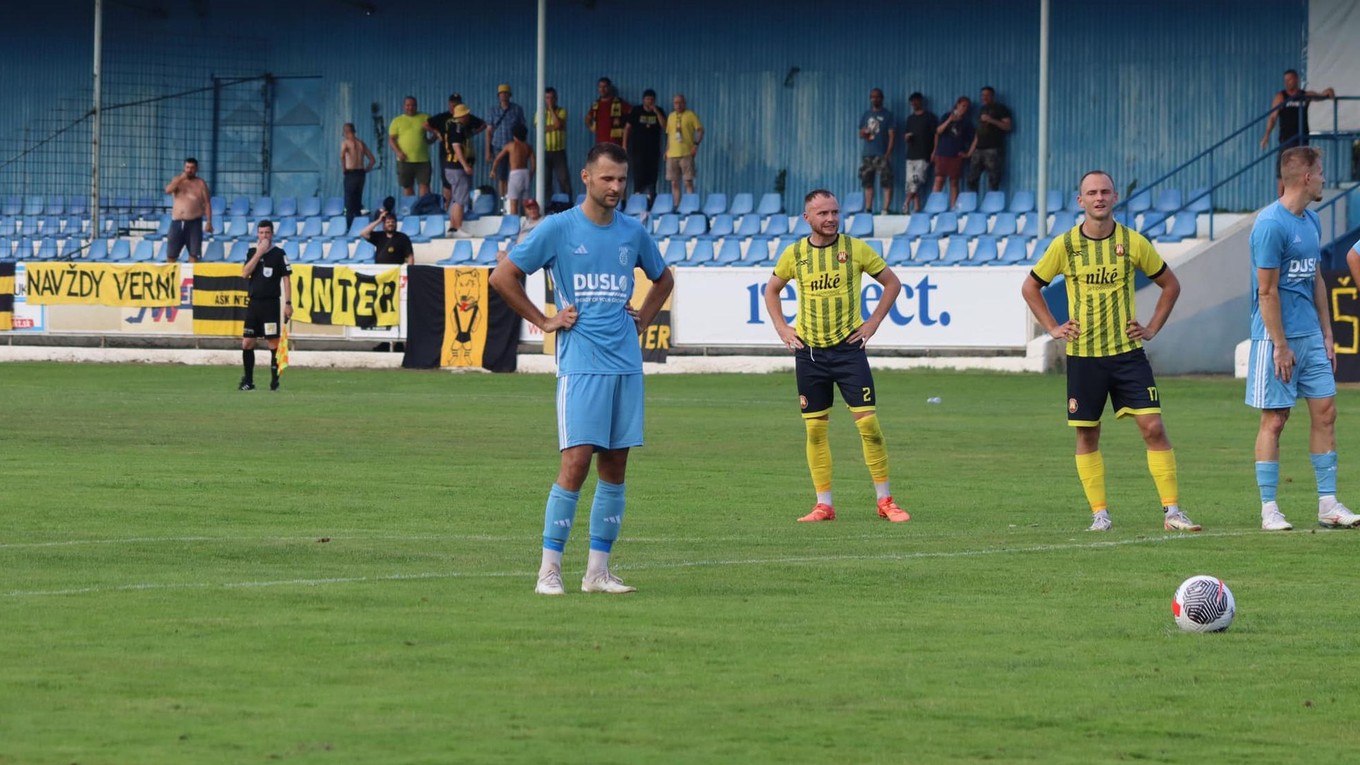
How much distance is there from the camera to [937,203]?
118 feet

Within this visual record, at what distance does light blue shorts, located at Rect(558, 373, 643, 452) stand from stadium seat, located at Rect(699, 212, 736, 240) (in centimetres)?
2795

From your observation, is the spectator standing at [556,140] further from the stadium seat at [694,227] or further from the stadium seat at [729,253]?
the stadium seat at [729,253]

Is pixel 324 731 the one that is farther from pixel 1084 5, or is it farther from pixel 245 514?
pixel 1084 5

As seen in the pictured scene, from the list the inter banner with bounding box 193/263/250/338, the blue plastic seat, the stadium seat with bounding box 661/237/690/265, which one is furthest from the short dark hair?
the blue plastic seat

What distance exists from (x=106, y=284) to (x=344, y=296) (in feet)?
14.2

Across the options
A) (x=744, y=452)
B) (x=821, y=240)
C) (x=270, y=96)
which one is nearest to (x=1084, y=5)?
(x=270, y=96)

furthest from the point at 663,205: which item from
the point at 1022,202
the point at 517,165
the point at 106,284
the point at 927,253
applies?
the point at 106,284

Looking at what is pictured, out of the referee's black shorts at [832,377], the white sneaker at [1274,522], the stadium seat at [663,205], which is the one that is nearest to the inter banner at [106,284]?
the stadium seat at [663,205]

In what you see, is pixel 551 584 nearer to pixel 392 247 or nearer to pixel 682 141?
pixel 392 247

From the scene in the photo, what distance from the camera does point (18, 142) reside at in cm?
4816

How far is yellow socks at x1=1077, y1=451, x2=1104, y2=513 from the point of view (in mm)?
12359

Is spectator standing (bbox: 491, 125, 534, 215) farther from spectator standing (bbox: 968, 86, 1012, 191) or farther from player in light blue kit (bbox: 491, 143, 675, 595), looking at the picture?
player in light blue kit (bbox: 491, 143, 675, 595)

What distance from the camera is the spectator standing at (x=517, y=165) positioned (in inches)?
1495

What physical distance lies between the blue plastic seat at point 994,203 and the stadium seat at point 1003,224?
2.30 feet
